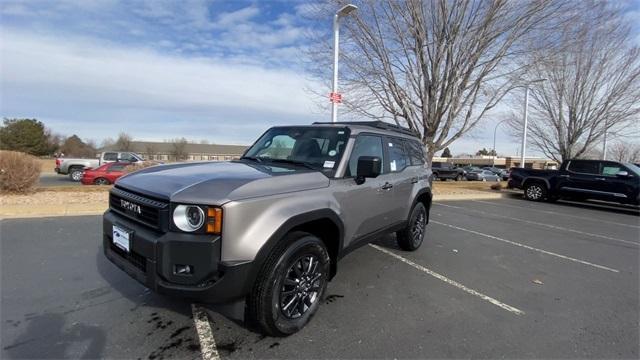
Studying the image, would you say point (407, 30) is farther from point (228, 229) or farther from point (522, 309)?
point (228, 229)

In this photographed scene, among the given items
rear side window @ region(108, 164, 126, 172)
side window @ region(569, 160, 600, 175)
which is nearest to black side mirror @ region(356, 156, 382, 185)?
side window @ region(569, 160, 600, 175)

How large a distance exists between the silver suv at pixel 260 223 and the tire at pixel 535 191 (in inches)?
507

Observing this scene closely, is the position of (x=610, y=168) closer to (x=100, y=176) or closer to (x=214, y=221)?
(x=214, y=221)

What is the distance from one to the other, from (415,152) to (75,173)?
73.7ft

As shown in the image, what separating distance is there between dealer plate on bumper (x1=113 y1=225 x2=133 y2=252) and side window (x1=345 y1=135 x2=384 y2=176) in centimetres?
209

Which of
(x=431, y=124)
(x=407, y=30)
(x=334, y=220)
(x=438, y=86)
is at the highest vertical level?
(x=407, y=30)

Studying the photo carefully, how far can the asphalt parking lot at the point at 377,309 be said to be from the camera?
285 cm

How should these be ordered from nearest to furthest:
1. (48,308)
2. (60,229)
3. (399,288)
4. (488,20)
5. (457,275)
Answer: (48,308) < (399,288) < (457,275) < (60,229) < (488,20)

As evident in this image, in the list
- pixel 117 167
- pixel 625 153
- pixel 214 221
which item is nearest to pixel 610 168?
pixel 214 221

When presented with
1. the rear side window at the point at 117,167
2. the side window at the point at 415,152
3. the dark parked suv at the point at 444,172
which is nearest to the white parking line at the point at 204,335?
the side window at the point at 415,152

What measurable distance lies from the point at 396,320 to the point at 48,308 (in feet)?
10.8

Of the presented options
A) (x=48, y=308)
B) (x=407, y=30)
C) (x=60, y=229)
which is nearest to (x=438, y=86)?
(x=407, y=30)

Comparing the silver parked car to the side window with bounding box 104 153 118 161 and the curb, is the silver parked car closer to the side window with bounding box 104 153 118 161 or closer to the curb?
the curb

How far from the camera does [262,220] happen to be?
8.94 feet
